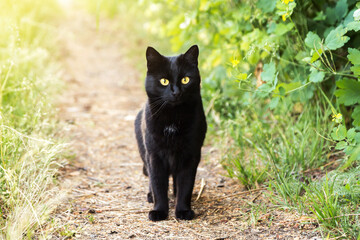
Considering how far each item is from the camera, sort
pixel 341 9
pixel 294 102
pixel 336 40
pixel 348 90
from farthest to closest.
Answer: pixel 294 102 < pixel 341 9 < pixel 348 90 < pixel 336 40

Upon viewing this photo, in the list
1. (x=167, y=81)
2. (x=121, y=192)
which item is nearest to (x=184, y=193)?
(x=121, y=192)

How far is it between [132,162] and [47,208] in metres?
1.31

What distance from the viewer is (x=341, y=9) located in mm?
Result: 2693

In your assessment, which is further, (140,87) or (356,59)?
(140,87)

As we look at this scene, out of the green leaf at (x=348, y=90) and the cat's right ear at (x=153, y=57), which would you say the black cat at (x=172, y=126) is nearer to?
the cat's right ear at (x=153, y=57)

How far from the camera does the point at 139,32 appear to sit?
7879 millimetres

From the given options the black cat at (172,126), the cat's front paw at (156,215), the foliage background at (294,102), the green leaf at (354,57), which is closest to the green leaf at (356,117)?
the foliage background at (294,102)

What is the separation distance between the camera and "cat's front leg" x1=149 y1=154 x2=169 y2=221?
2.49 meters

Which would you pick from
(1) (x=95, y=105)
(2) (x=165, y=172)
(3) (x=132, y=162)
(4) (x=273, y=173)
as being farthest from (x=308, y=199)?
(1) (x=95, y=105)

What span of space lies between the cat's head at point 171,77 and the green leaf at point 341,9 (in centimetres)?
106

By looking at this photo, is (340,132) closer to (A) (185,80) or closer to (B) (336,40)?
(B) (336,40)

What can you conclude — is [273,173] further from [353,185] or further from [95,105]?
[95,105]

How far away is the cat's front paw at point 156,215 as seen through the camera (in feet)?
7.94

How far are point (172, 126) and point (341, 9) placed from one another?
4.78 feet
